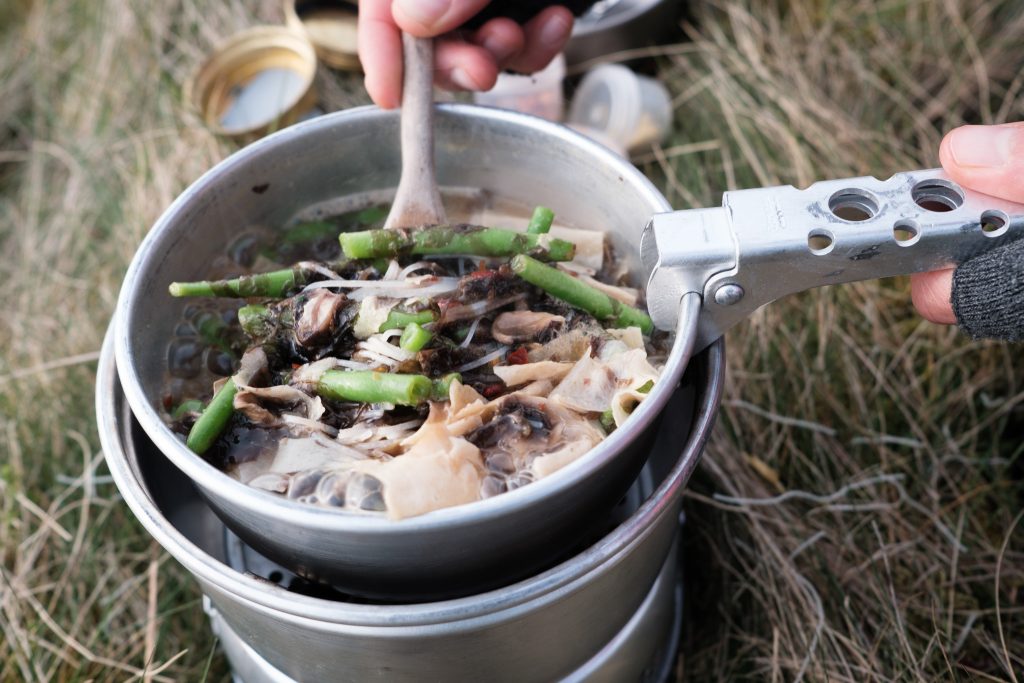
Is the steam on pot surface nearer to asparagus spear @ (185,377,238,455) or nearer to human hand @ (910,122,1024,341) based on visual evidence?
asparagus spear @ (185,377,238,455)

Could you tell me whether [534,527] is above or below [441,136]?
below

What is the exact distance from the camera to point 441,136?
1756 millimetres

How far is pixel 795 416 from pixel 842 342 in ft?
0.85

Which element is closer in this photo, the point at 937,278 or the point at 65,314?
the point at 937,278

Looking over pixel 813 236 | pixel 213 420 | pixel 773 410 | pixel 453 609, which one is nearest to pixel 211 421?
pixel 213 420

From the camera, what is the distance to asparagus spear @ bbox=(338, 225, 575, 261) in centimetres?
147

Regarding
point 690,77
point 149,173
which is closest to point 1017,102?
point 690,77

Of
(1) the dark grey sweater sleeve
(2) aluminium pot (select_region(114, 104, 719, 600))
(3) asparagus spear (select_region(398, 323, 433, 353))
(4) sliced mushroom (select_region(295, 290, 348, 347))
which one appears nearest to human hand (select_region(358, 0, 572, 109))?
(2) aluminium pot (select_region(114, 104, 719, 600))

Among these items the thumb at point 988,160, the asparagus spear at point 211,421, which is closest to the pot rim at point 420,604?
the asparagus spear at point 211,421

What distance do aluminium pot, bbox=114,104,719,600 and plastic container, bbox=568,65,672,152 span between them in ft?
4.16

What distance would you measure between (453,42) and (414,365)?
2.71ft

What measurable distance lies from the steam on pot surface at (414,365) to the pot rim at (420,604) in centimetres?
12

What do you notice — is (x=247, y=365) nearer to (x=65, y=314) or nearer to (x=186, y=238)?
(x=186, y=238)

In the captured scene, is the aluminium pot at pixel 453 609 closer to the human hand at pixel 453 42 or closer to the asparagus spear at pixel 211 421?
the asparagus spear at pixel 211 421
